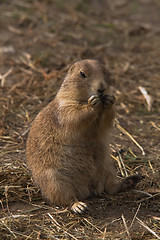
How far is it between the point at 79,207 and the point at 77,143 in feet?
2.06

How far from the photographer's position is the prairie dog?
378 centimetres

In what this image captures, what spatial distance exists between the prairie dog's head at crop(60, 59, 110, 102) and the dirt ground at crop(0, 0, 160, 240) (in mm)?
1012

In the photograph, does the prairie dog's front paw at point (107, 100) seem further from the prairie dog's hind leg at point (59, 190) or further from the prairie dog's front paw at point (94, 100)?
the prairie dog's hind leg at point (59, 190)

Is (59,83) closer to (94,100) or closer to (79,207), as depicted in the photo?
(94,100)

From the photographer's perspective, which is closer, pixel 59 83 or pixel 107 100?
pixel 107 100

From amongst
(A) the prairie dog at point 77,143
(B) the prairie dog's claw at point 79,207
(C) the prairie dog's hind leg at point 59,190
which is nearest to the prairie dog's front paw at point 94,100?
(A) the prairie dog at point 77,143

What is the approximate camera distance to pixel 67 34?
857 centimetres

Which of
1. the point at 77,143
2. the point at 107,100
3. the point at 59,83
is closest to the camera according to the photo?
the point at 107,100

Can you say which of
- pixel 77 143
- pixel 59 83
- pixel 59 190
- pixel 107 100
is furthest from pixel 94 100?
pixel 59 83

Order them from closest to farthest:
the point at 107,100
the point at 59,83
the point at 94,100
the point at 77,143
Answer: the point at 94,100, the point at 107,100, the point at 77,143, the point at 59,83

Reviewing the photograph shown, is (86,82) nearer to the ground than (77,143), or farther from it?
farther from it

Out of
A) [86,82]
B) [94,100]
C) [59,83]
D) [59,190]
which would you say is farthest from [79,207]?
[59,83]

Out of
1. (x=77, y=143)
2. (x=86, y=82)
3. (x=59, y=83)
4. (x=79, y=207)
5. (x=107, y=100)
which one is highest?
(x=86, y=82)

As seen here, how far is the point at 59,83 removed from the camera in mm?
6418
